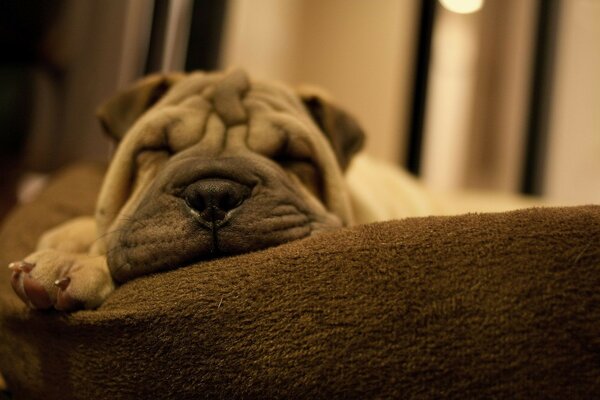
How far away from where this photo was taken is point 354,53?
4406 millimetres

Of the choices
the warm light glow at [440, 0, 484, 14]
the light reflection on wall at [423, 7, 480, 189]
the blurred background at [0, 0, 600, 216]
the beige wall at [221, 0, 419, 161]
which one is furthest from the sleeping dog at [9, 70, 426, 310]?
the warm light glow at [440, 0, 484, 14]

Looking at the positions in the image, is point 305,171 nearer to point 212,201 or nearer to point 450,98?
point 212,201

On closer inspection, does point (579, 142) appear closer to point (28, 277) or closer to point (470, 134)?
point (470, 134)

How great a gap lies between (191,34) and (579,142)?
2.59 m

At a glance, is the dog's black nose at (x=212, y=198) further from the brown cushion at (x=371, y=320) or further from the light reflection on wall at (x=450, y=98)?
the light reflection on wall at (x=450, y=98)

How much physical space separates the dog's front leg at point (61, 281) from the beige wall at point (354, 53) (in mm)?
2935

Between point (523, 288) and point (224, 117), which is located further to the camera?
point (224, 117)

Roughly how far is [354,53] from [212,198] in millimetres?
3450

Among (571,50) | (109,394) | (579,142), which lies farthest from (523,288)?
(571,50)

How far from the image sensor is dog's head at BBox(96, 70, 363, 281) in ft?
3.86

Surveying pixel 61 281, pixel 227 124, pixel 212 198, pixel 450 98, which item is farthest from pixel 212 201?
pixel 450 98

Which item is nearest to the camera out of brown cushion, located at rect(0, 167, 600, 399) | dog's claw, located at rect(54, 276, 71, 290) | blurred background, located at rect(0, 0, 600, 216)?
brown cushion, located at rect(0, 167, 600, 399)

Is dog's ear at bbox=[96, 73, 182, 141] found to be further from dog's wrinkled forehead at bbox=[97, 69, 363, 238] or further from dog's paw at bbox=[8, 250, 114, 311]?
dog's paw at bbox=[8, 250, 114, 311]

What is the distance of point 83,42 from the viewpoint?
2.61 metres
